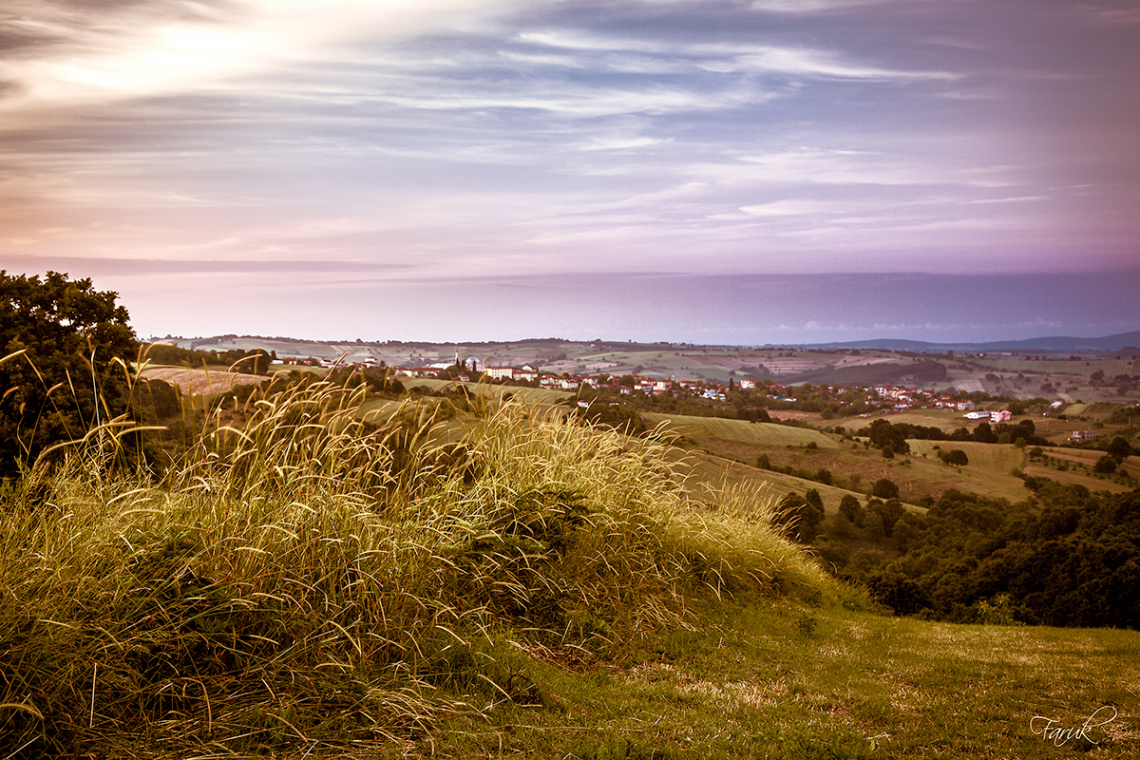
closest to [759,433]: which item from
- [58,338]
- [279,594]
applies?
[58,338]

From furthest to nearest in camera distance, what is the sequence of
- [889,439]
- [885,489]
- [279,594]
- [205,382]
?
[889,439] → [885,489] → [205,382] → [279,594]

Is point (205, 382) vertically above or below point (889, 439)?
above

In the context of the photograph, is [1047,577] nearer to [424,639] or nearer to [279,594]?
[424,639]

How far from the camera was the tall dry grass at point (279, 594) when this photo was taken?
364 centimetres

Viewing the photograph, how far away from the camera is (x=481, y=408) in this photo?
7.75m

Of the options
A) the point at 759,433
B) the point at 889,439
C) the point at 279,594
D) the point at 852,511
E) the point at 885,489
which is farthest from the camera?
the point at 759,433

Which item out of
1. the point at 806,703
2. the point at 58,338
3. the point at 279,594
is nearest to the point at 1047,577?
the point at 806,703

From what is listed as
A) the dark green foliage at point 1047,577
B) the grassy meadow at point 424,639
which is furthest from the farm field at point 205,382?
the dark green foliage at point 1047,577

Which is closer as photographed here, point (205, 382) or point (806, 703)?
point (806, 703)

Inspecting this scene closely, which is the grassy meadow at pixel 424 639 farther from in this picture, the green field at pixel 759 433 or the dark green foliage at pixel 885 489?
the green field at pixel 759 433

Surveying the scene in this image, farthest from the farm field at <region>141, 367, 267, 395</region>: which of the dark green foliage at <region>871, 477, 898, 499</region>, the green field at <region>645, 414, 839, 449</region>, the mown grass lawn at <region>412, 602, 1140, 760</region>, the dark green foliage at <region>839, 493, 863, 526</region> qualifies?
the dark green foliage at <region>871, 477, 898, 499</region>

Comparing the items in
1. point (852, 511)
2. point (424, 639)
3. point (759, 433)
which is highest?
point (424, 639)

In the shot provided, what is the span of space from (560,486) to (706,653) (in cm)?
210

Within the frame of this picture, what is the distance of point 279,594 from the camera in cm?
451
